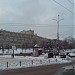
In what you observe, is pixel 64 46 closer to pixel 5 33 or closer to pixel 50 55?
pixel 5 33

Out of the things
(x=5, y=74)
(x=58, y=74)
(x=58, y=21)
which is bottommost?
(x=5, y=74)

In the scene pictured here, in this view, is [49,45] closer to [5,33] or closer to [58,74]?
[5,33]

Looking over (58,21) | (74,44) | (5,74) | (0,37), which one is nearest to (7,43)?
(0,37)

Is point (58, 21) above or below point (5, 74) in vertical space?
above

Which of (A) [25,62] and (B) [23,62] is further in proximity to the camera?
(B) [23,62]

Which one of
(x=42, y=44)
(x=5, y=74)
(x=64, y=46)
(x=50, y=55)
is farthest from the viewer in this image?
(x=64, y=46)

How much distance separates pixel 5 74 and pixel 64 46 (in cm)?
16104

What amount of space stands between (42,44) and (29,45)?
19246mm

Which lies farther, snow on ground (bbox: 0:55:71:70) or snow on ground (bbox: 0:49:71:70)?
snow on ground (bbox: 0:49:71:70)

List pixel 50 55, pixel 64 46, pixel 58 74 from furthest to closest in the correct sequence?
pixel 64 46
pixel 50 55
pixel 58 74

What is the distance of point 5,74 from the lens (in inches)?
1078

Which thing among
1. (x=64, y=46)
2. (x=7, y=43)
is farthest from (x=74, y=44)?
(x=7, y=43)

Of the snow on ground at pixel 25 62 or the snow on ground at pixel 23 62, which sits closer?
the snow on ground at pixel 23 62

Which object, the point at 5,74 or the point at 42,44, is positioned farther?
the point at 42,44
